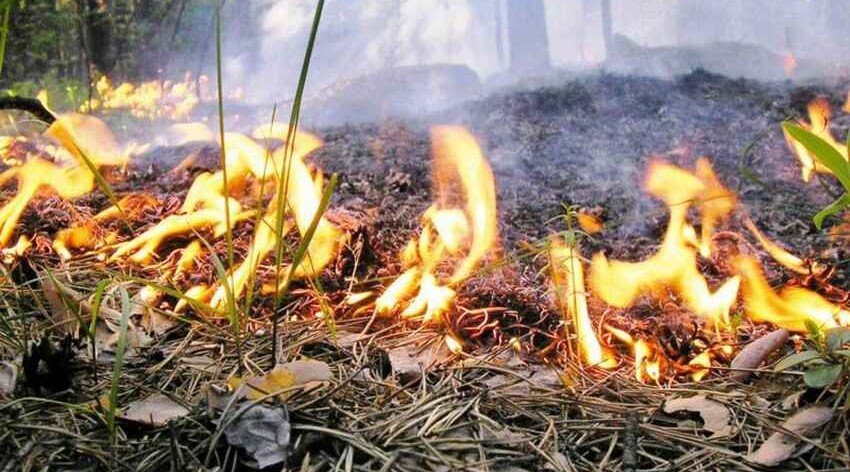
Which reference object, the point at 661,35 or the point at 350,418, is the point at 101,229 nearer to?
the point at 350,418

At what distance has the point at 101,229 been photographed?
2.04 meters

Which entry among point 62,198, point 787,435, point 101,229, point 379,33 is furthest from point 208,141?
point 787,435

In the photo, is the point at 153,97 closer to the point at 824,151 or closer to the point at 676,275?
the point at 676,275

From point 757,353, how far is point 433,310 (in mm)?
657

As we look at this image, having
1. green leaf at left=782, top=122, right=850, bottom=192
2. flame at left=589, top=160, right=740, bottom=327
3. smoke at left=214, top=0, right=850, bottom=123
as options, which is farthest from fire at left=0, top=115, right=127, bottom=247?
smoke at left=214, top=0, right=850, bottom=123

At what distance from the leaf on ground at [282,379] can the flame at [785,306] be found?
915mm

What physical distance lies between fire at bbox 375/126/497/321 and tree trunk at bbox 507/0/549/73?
84.3 inches

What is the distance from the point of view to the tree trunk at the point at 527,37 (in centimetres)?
472

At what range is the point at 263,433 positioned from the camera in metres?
0.90

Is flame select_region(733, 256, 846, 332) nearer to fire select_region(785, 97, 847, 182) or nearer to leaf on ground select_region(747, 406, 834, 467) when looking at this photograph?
leaf on ground select_region(747, 406, 834, 467)

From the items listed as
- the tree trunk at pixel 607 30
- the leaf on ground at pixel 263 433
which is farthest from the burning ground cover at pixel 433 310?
the tree trunk at pixel 607 30

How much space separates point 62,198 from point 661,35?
399cm

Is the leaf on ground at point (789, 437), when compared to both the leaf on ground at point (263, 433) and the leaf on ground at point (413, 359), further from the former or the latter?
the leaf on ground at point (263, 433)

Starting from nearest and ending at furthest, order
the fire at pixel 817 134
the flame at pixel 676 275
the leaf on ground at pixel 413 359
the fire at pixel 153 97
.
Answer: the leaf on ground at pixel 413 359 < the flame at pixel 676 275 < the fire at pixel 817 134 < the fire at pixel 153 97
